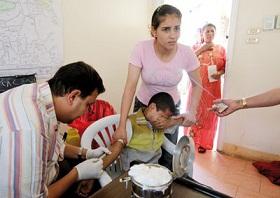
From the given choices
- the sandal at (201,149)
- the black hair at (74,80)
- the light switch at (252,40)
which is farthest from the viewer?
the sandal at (201,149)

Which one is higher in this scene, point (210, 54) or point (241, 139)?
point (210, 54)

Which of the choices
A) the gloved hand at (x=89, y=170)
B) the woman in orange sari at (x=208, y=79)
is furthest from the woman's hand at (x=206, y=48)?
the gloved hand at (x=89, y=170)

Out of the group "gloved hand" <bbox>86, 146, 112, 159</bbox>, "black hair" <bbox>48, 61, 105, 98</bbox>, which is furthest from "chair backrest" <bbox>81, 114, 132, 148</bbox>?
"black hair" <bbox>48, 61, 105, 98</bbox>

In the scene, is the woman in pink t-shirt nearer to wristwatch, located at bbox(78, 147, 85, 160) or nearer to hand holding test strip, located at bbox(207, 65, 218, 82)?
wristwatch, located at bbox(78, 147, 85, 160)

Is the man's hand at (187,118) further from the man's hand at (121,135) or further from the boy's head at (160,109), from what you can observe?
the man's hand at (121,135)

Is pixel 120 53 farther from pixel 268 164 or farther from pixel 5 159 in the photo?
pixel 5 159

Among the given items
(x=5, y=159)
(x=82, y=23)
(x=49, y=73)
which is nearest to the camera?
(x=5, y=159)

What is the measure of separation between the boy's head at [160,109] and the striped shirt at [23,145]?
75cm

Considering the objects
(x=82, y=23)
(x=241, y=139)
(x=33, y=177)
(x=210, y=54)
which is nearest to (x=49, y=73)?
(x=82, y=23)

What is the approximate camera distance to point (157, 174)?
77cm

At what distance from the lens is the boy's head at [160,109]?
143cm

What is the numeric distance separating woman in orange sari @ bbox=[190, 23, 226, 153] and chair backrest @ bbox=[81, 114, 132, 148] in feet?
4.46

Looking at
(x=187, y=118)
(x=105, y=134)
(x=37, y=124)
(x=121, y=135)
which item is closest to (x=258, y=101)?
(x=187, y=118)

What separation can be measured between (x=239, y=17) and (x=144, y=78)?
1469mm
